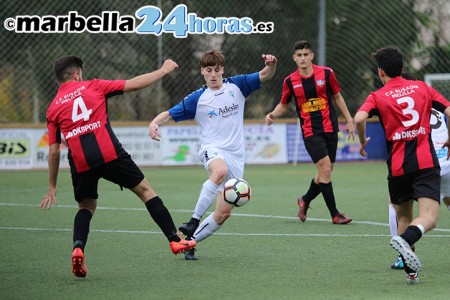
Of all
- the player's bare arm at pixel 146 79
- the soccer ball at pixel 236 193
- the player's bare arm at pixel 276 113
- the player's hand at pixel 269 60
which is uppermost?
the player's hand at pixel 269 60

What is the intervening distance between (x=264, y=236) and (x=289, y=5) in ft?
49.6

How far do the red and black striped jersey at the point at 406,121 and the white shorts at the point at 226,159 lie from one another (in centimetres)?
199

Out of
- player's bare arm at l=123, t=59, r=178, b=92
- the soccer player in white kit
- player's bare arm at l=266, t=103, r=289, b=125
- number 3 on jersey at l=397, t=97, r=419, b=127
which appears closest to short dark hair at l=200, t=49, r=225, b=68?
the soccer player in white kit

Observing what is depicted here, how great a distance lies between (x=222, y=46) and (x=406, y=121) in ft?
53.6

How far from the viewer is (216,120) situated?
8703 millimetres

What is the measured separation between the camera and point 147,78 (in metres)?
7.47

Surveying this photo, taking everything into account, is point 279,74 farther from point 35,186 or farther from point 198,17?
point 35,186

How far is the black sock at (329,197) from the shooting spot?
11.0 meters

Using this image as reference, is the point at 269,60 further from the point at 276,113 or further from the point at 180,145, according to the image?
the point at 180,145

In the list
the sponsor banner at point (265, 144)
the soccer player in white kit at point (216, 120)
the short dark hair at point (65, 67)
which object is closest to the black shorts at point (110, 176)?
the short dark hair at point (65, 67)

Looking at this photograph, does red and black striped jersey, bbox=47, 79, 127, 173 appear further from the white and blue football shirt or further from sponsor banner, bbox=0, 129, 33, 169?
sponsor banner, bbox=0, 129, 33, 169

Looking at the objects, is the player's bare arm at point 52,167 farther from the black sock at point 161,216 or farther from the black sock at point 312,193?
the black sock at point 312,193

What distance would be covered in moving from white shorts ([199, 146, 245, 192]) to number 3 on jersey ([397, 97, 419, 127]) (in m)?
2.15

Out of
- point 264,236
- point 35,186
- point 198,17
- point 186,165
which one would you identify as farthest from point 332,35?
point 264,236
